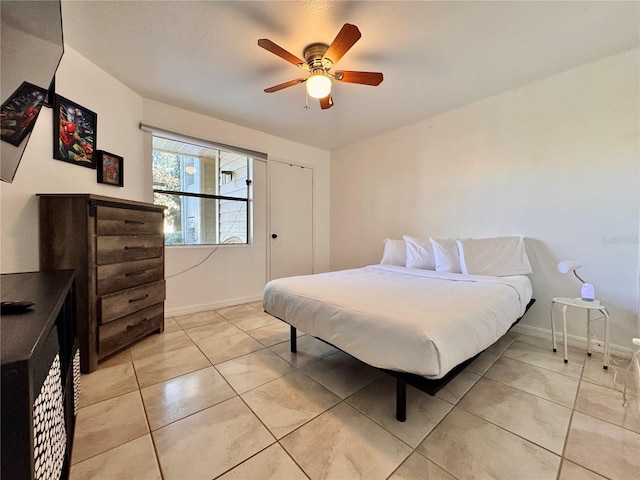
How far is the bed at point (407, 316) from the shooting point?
3.84 feet

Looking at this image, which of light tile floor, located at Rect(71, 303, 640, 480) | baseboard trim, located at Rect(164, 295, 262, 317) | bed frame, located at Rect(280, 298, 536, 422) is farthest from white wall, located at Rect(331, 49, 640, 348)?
baseboard trim, located at Rect(164, 295, 262, 317)

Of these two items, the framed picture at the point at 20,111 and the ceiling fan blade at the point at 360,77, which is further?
the ceiling fan blade at the point at 360,77

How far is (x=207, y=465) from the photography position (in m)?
1.09

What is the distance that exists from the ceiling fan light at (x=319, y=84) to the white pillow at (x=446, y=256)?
1.91 m

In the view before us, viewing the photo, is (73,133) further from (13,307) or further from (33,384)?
(33,384)

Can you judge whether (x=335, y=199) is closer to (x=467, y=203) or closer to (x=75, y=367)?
(x=467, y=203)

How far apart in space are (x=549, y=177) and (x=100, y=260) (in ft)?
12.8

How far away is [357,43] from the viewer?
1.91 m

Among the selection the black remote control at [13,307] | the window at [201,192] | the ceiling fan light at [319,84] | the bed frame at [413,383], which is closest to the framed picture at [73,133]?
the window at [201,192]

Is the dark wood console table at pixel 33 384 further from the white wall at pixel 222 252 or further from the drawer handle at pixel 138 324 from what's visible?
the white wall at pixel 222 252

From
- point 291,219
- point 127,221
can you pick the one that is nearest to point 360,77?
point 127,221

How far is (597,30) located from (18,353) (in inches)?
133

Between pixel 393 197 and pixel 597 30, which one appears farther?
pixel 393 197

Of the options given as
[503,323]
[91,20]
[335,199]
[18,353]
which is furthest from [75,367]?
[335,199]
